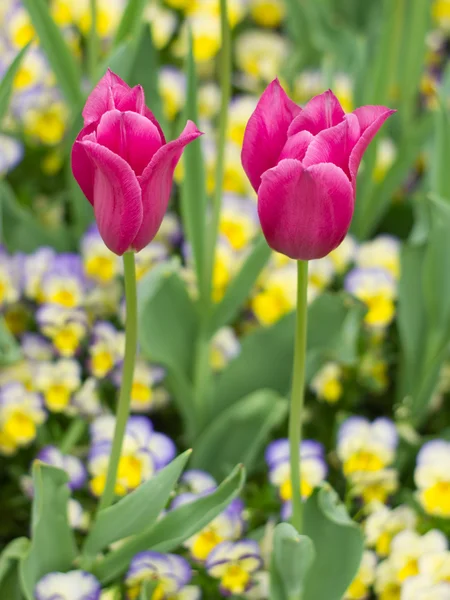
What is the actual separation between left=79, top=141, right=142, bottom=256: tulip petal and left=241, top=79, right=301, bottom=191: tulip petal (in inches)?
3.3

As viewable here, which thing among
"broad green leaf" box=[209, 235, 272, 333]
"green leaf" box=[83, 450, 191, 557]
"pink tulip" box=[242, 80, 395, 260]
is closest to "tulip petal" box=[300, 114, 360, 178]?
"pink tulip" box=[242, 80, 395, 260]

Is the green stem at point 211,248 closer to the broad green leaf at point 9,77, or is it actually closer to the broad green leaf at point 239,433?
the broad green leaf at point 239,433

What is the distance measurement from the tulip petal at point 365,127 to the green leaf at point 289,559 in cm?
29

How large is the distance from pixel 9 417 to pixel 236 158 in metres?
0.54

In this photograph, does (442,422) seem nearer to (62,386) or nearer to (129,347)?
(62,386)

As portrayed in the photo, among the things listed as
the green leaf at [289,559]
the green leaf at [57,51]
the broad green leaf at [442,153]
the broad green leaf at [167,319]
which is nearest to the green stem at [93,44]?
the green leaf at [57,51]

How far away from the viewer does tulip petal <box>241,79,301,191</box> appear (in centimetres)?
63

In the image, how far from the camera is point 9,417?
1.06 meters

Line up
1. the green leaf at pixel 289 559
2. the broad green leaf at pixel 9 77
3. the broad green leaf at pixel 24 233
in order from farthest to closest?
the broad green leaf at pixel 24 233 < the broad green leaf at pixel 9 77 < the green leaf at pixel 289 559

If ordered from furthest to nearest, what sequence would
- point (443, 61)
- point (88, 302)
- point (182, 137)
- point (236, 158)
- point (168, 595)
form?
point (443, 61)
point (236, 158)
point (88, 302)
point (168, 595)
point (182, 137)

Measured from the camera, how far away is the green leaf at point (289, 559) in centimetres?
73

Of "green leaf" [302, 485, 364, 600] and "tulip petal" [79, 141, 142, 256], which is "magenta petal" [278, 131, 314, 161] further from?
"green leaf" [302, 485, 364, 600]

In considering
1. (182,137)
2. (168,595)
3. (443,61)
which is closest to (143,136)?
(182,137)

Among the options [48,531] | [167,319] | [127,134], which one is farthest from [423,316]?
[127,134]
